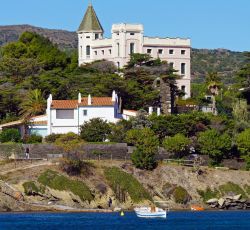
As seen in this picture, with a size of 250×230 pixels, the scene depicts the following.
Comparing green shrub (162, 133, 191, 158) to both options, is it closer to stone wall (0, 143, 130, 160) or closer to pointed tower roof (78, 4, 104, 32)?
stone wall (0, 143, 130, 160)

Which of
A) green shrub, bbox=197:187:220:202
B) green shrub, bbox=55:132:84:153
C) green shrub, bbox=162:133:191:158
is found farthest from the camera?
green shrub, bbox=162:133:191:158

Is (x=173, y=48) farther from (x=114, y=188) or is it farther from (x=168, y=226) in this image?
(x=168, y=226)

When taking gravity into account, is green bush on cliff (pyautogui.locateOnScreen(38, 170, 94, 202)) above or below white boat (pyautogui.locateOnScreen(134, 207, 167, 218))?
above

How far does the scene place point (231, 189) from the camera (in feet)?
401

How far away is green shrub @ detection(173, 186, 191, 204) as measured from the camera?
120m

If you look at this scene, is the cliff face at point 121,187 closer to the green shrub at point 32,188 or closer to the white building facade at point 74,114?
the green shrub at point 32,188

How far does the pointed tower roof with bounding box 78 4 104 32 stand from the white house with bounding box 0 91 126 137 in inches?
1302

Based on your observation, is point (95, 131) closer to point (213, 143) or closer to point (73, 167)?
point (73, 167)

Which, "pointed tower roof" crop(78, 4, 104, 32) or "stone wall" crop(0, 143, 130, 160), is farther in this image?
"pointed tower roof" crop(78, 4, 104, 32)

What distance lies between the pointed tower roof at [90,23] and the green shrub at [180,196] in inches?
1876

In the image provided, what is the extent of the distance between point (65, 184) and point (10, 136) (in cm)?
1290

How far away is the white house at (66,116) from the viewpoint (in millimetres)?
130500

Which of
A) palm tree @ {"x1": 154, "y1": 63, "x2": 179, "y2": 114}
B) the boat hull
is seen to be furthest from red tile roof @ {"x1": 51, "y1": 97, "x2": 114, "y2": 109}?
the boat hull

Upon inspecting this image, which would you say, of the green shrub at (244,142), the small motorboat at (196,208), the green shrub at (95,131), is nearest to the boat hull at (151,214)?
the small motorboat at (196,208)
